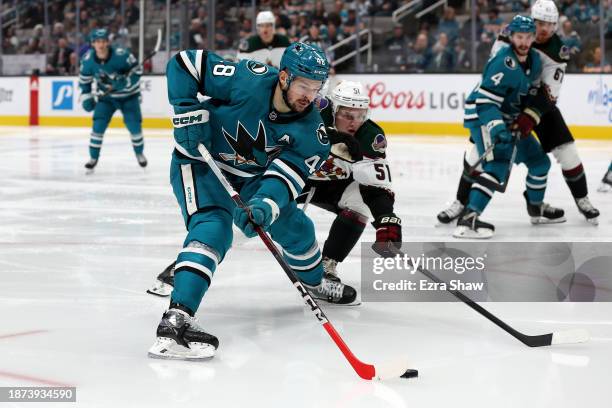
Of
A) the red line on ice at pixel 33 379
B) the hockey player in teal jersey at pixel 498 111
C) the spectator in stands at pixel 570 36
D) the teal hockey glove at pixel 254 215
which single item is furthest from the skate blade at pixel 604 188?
the red line on ice at pixel 33 379

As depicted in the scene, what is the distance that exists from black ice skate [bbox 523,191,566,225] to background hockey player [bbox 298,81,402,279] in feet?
6.82

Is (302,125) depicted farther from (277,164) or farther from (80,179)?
(80,179)

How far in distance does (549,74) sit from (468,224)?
0.92 m

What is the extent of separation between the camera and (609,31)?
10.6 meters

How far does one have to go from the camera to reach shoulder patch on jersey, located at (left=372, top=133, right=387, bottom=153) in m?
3.48

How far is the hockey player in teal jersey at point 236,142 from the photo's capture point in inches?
109

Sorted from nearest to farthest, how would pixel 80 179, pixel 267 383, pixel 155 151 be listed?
pixel 267 383, pixel 80 179, pixel 155 151

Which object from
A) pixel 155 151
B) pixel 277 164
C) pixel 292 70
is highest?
pixel 292 70

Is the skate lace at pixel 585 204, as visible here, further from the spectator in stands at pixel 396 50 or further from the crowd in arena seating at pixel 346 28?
the spectator in stands at pixel 396 50

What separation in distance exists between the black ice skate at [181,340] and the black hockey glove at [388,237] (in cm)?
83

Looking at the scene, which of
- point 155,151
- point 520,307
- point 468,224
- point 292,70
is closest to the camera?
point 292,70

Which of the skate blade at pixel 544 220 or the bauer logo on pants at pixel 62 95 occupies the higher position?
the skate blade at pixel 544 220

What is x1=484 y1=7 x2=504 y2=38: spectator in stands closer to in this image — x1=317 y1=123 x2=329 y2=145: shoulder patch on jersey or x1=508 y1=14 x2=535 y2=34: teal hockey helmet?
x1=508 y1=14 x2=535 y2=34: teal hockey helmet

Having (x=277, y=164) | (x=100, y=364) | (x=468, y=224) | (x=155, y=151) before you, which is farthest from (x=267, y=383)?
(x=155, y=151)
